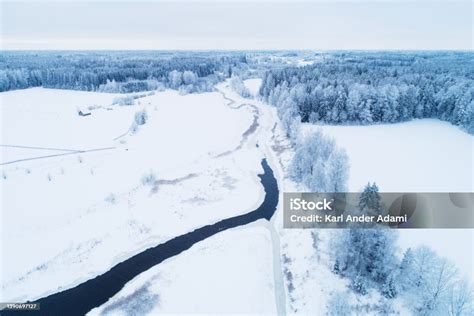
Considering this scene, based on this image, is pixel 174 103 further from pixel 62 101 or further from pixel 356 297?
A: pixel 356 297

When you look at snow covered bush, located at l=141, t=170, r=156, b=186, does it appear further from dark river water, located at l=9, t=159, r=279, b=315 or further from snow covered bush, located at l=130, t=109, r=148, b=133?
snow covered bush, located at l=130, t=109, r=148, b=133

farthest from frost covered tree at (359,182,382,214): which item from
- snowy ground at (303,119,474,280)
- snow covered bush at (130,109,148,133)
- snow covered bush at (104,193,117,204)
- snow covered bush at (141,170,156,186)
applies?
snow covered bush at (130,109,148,133)

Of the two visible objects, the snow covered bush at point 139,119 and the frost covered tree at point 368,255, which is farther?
the snow covered bush at point 139,119

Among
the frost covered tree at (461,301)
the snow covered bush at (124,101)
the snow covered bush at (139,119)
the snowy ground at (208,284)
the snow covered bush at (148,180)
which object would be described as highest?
the snow covered bush at (124,101)

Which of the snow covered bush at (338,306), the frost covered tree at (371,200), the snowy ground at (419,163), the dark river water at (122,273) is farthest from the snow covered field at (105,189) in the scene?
the snowy ground at (419,163)

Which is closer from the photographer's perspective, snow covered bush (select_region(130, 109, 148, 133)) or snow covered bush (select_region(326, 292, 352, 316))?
snow covered bush (select_region(326, 292, 352, 316))

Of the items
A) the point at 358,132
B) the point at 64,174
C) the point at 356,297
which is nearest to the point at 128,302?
the point at 356,297

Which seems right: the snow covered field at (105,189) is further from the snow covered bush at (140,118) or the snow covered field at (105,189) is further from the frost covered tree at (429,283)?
the frost covered tree at (429,283)
